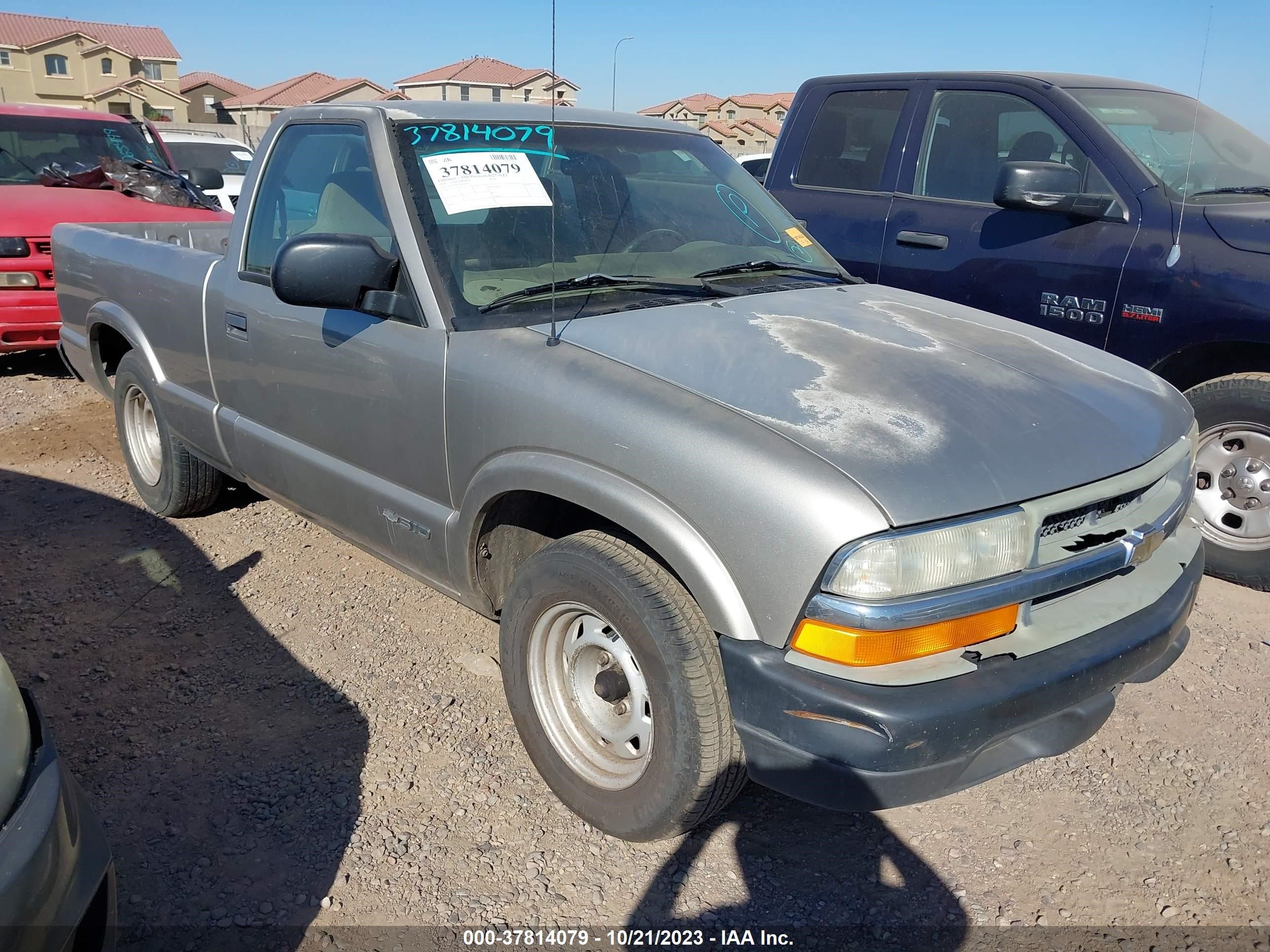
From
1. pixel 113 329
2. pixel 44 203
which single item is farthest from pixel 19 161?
pixel 113 329

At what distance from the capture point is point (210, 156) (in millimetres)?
15414

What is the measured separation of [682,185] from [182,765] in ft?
8.30

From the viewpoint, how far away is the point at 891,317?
3.16 m

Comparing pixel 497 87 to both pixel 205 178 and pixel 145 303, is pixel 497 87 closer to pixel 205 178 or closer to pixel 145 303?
pixel 145 303

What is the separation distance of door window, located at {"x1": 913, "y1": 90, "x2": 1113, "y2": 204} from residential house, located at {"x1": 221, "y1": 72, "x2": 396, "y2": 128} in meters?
42.8

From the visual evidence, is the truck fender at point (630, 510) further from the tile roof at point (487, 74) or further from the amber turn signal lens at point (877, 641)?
the tile roof at point (487, 74)

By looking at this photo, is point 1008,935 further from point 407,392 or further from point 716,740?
point 407,392

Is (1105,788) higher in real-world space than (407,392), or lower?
lower

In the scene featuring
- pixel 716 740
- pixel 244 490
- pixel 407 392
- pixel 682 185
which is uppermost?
pixel 682 185

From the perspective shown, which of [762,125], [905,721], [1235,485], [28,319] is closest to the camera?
[905,721]

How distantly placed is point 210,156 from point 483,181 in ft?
46.5

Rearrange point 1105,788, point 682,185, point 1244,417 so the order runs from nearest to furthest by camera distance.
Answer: point 1105,788 < point 682,185 < point 1244,417

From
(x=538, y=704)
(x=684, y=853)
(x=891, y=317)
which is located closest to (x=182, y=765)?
(x=538, y=704)

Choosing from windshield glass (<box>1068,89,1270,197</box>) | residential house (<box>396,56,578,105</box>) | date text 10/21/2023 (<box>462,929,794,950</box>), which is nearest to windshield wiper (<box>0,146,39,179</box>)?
residential house (<box>396,56,578,105</box>)
